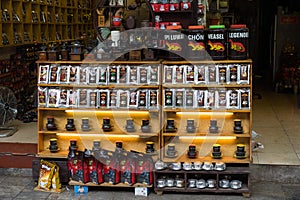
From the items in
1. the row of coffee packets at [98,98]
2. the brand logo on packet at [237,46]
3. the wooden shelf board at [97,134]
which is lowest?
the wooden shelf board at [97,134]

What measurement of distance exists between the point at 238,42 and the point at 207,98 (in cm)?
69

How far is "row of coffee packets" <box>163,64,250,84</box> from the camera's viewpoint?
546 centimetres

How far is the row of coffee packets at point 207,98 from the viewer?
5.49 m

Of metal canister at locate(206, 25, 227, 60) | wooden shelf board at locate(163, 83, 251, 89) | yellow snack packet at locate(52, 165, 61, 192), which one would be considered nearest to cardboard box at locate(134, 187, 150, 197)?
yellow snack packet at locate(52, 165, 61, 192)

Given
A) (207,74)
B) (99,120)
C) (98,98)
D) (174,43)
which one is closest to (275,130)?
(207,74)

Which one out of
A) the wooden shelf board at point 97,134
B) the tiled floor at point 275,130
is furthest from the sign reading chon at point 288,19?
the wooden shelf board at point 97,134

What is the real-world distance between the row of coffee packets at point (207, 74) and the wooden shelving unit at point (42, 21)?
9.28ft

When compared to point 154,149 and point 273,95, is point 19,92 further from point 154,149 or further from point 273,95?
point 273,95

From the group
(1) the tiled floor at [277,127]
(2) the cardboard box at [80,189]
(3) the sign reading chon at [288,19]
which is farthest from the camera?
(3) the sign reading chon at [288,19]

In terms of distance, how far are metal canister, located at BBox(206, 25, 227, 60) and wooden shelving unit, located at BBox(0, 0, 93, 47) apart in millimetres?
3177

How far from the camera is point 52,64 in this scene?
5781 millimetres

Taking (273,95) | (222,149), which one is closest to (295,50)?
(273,95)

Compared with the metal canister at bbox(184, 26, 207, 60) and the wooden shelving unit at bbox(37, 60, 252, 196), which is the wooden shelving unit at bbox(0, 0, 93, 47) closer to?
the wooden shelving unit at bbox(37, 60, 252, 196)

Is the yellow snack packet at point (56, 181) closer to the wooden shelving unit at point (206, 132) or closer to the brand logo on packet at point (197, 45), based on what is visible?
the wooden shelving unit at point (206, 132)
